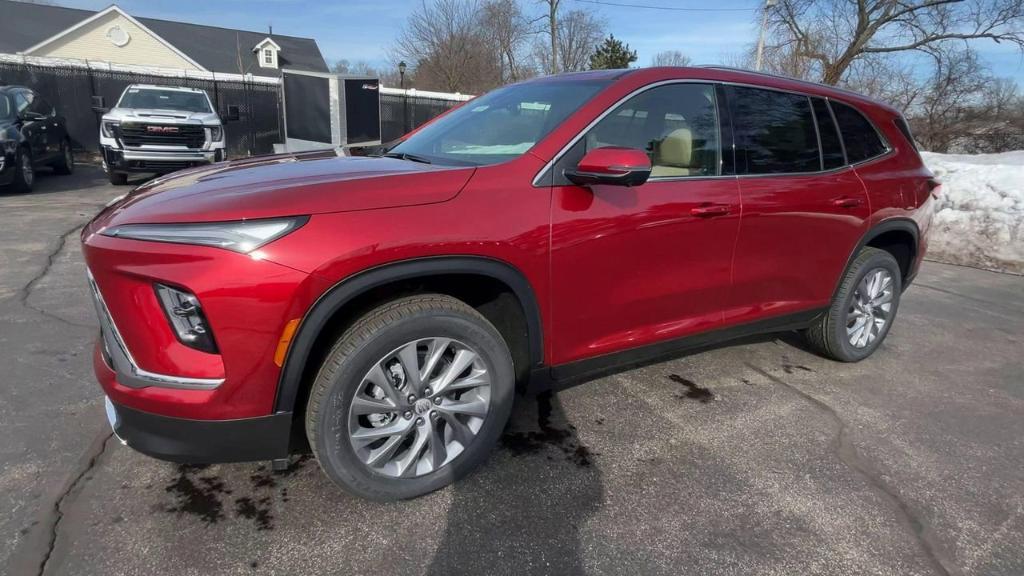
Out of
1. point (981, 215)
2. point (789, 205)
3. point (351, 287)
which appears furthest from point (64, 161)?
point (981, 215)

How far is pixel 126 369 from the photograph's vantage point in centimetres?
213

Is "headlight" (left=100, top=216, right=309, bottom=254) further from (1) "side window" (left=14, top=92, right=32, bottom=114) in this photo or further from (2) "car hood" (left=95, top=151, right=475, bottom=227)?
(1) "side window" (left=14, top=92, right=32, bottom=114)

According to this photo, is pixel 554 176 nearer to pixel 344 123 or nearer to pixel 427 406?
pixel 427 406

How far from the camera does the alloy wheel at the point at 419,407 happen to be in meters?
2.31

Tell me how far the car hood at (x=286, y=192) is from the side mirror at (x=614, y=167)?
478 mm

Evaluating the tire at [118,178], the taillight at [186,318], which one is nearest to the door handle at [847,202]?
the taillight at [186,318]

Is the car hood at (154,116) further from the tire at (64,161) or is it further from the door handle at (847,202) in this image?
the door handle at (847,202)

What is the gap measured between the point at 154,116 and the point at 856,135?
36.6 feet

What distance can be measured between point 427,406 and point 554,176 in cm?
108

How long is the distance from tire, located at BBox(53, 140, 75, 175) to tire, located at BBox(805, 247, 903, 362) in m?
13.5

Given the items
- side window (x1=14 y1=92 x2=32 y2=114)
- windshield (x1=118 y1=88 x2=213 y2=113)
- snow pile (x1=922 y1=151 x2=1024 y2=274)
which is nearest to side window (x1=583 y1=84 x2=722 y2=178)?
snow pile (x1=922 y1=151 x2=1024 y2=274)

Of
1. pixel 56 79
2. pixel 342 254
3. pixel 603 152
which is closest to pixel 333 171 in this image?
pixel 342 254

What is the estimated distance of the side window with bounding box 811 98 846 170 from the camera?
11.8ft

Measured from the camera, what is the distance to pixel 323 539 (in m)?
2.28
